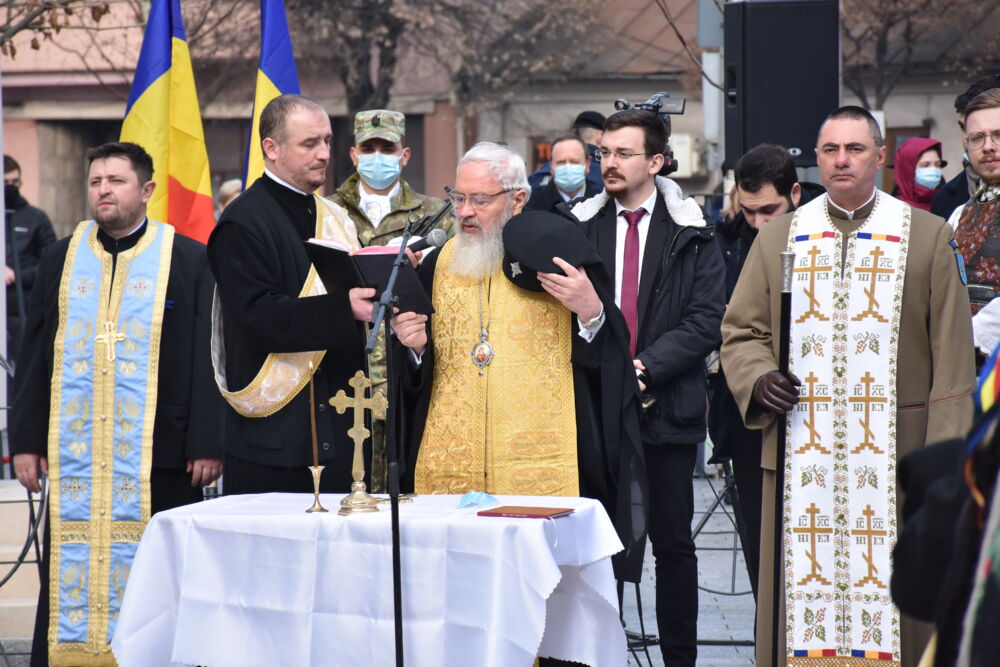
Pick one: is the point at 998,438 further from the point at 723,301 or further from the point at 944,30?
the point at 944,30

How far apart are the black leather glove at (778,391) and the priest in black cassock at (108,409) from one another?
2259 millimetres

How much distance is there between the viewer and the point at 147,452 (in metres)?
5.91

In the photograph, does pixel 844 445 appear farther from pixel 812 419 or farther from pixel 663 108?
pixel 663 108

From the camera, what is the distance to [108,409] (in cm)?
593

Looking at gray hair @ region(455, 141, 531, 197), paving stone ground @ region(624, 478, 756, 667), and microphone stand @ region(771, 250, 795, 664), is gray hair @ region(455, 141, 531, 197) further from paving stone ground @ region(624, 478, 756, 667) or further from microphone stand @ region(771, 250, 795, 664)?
paving stone ground @ region(624, 478, 756, 667)

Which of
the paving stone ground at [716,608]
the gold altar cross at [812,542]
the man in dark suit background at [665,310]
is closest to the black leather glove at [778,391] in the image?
the gold altar cross at [812,542]

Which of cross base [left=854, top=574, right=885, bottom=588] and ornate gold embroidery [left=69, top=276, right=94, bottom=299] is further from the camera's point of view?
ornate gold embroidery [left=69, top=276, right=94, bottom=299]

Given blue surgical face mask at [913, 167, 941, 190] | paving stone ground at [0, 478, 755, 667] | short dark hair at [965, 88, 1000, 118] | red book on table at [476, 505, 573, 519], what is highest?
blue surgical face mask at [913, 167, 941, 190]

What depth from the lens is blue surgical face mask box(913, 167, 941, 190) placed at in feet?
33.0

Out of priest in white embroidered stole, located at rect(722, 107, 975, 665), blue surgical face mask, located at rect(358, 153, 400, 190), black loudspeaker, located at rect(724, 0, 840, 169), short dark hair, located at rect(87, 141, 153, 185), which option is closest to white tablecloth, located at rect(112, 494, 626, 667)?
priest in white embroidered stole, located at rect(722, 107, 975, 665)

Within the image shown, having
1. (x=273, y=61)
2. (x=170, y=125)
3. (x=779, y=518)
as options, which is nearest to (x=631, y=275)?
(x=779, y=518)

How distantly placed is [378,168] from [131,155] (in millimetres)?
1428

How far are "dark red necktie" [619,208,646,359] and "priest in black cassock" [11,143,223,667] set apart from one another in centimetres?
173

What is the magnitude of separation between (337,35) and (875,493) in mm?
17179
